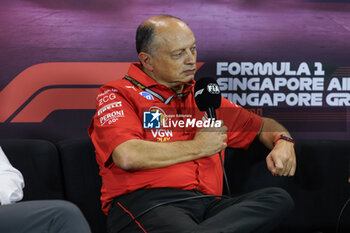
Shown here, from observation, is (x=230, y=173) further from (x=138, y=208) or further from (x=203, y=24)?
(x=203, y=24)

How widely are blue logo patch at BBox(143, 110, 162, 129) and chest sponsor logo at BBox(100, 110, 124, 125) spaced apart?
0.14m

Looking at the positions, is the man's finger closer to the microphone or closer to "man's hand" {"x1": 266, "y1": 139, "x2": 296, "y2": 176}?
"man's hand" {"x1": 266, "y1": 139, "x2": 296, "y2": 176}

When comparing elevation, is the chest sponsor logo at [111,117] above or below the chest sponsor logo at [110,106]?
below

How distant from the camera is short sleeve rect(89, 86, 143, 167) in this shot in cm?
203

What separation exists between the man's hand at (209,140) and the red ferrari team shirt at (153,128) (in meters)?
0.09

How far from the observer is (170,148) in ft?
6.75

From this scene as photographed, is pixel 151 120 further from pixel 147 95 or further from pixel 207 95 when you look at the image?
pixel 207 95

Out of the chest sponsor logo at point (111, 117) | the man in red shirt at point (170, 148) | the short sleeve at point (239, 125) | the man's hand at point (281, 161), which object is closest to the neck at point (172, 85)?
the man in red shirt at point (170, 148)

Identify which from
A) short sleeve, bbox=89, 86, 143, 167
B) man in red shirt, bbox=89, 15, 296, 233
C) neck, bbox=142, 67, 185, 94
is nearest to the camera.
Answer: man in red shirt, bbox=89, 15, 296, 233

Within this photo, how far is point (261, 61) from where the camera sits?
8.95 ft

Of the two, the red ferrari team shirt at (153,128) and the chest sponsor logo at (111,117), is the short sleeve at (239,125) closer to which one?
the red ferrari team shirt at (153,128)

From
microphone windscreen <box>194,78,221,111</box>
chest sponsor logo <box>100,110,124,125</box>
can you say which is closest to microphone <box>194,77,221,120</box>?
microphone windscreen <box>194,78,221,111</box>

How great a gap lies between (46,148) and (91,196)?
0.33 meters

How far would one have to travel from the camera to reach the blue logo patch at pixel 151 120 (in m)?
2.18
